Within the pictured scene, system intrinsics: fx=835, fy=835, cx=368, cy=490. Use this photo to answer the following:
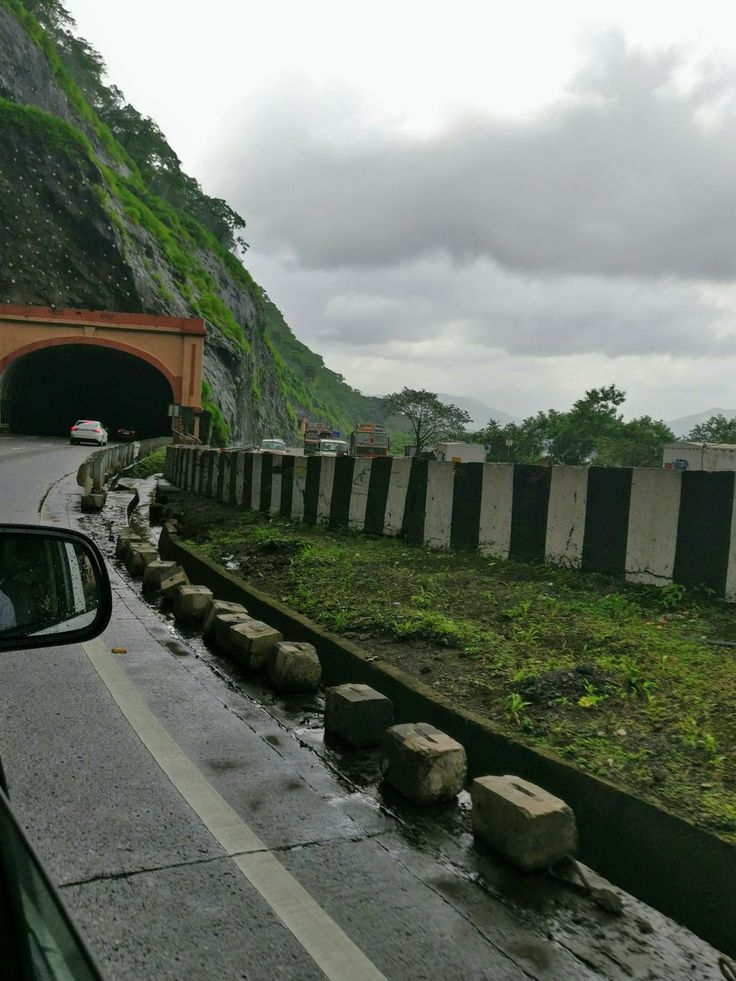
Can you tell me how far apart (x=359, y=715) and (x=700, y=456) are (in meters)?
27.0

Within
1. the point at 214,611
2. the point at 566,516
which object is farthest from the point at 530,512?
the point at 214,611

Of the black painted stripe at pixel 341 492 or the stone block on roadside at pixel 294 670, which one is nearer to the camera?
the stone block on roadside at pixel 294 670

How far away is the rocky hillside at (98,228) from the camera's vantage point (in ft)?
187

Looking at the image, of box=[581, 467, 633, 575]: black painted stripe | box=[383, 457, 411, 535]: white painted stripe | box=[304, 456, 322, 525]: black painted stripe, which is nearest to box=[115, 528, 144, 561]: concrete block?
box=[304, 456, 322, 525]: black painted stripe

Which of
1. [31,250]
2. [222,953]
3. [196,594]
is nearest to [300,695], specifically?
[196,594]

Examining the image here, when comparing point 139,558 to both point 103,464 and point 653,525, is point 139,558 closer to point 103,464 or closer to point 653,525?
point 653,525

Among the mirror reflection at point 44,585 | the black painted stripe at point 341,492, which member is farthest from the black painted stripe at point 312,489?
the mirror reflection at point 44,585

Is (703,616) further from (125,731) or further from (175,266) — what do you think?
(175,266)

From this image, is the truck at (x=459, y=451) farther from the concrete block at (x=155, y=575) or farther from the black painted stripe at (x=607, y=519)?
the black painted stripe at (x=607, y=519)

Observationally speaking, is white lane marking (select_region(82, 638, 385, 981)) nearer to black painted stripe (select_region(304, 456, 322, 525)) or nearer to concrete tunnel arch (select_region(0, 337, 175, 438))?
black painted stripe (select_region(304, 456, 322, 525))

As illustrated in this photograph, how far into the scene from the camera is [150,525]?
13008mm

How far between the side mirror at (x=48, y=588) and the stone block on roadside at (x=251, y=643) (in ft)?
10.8

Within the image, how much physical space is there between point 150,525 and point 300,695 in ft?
28.5

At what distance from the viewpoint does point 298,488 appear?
1099 centimetres
